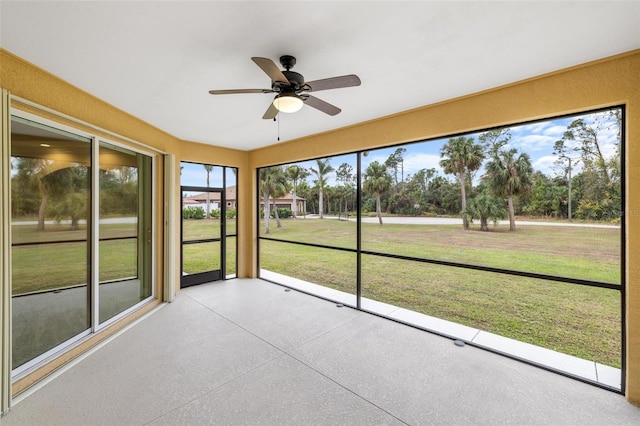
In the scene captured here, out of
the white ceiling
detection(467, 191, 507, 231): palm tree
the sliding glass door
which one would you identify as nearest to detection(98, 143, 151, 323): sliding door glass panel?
the sliding glass door

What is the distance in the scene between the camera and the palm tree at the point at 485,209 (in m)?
5.02

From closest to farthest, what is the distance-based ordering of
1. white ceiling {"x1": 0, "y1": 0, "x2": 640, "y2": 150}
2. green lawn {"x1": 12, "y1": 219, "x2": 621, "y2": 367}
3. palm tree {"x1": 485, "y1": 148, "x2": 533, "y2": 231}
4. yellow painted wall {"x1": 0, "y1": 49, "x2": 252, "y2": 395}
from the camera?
white ceiling {"x1": 0, "y1": 0, "x2": 640, "y2": 150}, yellow painted wall {"x1": 0, "y1": 49, "x2": 252, "y2": 395}, green lawn {"x1": 12, "y1": 219, "x2": 621, "y2": 367}, palm tree {"x1": 485, "y1": 148, "x2": 533, "y2": 231}

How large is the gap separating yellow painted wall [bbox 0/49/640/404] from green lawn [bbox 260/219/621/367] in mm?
1203

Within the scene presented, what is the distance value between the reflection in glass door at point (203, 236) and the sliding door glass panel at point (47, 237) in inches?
77.7

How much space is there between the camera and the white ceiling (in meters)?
1.53

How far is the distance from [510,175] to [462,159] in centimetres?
102

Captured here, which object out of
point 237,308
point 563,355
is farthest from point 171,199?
point 563,355

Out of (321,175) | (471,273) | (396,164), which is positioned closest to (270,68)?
(396,164)

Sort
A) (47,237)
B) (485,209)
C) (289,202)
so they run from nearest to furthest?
(47,237), (485,209), (289,202)

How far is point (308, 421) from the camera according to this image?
1870mm

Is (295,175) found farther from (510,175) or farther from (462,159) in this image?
(510,175)

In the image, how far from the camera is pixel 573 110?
2.25 metres

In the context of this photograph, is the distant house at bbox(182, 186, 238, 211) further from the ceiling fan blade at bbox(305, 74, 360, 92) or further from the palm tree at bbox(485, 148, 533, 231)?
the palm tree at bbox(485, 148, 533, 231)

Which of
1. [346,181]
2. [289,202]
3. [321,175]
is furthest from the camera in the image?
[289,202]
